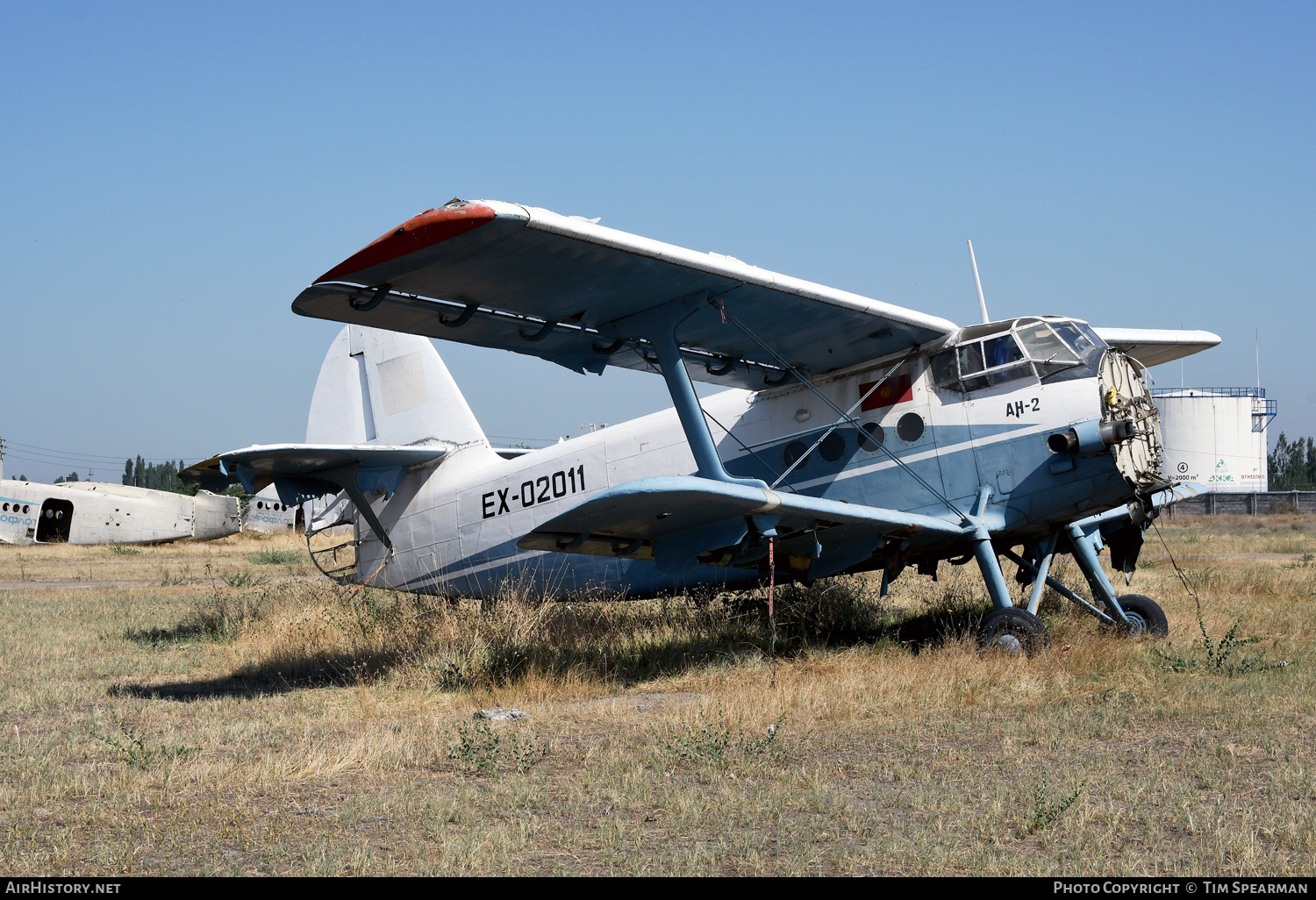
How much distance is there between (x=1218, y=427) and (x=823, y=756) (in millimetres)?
59136

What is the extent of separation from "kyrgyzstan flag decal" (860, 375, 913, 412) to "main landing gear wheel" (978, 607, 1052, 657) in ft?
7.00

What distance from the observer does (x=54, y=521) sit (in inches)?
1545

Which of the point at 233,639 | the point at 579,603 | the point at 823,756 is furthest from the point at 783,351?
the point at 233,639

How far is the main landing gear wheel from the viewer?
8125 mm

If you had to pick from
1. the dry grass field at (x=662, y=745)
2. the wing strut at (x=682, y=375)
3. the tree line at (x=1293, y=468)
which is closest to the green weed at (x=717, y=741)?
the dry grass field at (x=662, y=745)

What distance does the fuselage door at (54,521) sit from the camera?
37594 mm

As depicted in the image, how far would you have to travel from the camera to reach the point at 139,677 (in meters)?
9.45

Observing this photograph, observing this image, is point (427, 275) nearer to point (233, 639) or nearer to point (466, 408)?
point (466, 408)

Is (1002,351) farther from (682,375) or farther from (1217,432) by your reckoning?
(1217,432)

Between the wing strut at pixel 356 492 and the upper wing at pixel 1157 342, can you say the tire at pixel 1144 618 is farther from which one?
the wing strut at pixel 356 492

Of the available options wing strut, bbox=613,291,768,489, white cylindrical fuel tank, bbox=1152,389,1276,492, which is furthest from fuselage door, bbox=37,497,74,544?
white cylindrical fuel tank, bbox=1152,389,1276,492

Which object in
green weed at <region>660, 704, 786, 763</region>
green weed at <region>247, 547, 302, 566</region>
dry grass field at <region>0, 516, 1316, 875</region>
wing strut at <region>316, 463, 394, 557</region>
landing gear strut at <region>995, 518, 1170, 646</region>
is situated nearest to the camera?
dry grass field at <region>0, 516, 1316, 875</region>

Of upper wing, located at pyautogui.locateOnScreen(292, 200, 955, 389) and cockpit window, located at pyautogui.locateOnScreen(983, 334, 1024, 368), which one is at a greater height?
upper wing, located at pyautogui.locateOnScreen(292, 200, 955, 389)

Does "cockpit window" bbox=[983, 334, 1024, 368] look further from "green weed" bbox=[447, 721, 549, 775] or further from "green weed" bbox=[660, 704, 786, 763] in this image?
"green weed" bbox=[447, 721, 549, 775]
